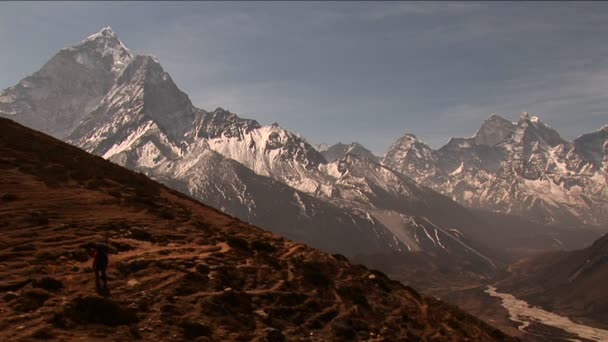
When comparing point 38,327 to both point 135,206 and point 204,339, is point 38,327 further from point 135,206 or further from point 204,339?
point 135,206

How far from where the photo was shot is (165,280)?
4266cm

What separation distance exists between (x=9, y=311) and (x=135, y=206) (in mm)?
33210

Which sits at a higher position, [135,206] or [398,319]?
[135,206]

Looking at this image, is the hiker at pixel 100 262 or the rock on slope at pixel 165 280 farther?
the hiker at pixel 100 262

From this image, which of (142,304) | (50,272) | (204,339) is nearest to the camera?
(204,339)

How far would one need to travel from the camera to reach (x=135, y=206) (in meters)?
65.8

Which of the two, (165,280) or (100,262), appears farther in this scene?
(165,280)

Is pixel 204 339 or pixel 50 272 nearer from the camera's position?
pixel 204 339

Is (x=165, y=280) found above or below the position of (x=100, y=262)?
below

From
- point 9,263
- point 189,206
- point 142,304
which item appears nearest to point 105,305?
point 142,304

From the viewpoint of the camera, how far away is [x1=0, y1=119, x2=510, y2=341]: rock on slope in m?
34.7

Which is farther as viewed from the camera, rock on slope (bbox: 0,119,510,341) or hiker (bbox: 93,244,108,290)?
hiker (bbox: 93,244,108,290)

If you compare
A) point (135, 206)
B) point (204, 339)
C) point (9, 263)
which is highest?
point (135, 206)

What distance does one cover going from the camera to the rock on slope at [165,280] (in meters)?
34.7
